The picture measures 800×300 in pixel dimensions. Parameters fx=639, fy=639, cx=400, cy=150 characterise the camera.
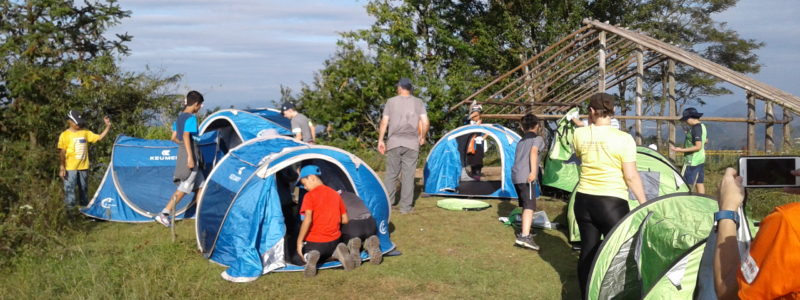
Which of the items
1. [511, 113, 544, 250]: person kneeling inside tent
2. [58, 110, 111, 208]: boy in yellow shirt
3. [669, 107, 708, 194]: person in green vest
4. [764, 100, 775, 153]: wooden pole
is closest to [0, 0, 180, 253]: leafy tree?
[58, 110, 111, 208]: boy in yellow shirt

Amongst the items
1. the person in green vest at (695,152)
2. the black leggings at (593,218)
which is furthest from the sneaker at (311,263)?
the person in green vest at (695,152)

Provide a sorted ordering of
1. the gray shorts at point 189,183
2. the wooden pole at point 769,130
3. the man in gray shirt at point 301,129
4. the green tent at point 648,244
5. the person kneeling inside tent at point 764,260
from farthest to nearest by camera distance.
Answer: the wooden pole at point 769,130
the man in gray shirt at point 301,129
the gray shorts at point 189,183
the green tent at point 648,244
the person kneeling inside tent at point 764,260

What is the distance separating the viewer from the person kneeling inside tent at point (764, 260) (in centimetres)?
184

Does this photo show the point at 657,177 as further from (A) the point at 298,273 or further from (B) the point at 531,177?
(A) the point at 298,273

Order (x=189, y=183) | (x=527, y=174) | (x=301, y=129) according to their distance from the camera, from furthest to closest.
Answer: (x=301, y=129)
(x=189, y=183)
(x=527, y=174)

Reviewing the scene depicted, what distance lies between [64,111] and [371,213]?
A: 6976 mm

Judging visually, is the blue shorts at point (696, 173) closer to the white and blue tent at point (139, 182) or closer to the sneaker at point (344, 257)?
the sneaker at point (344, 257)

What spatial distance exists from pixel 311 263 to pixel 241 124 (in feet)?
17.6

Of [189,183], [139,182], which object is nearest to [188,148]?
[189,183]

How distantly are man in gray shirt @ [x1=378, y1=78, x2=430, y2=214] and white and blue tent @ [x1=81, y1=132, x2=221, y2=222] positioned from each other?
95.5 inches

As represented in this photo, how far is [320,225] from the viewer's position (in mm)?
5953

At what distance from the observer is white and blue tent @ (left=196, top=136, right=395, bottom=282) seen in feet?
19.6

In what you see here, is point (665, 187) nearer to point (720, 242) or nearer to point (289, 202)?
point (289, 202)

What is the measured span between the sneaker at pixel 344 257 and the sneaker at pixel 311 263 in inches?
9.6
